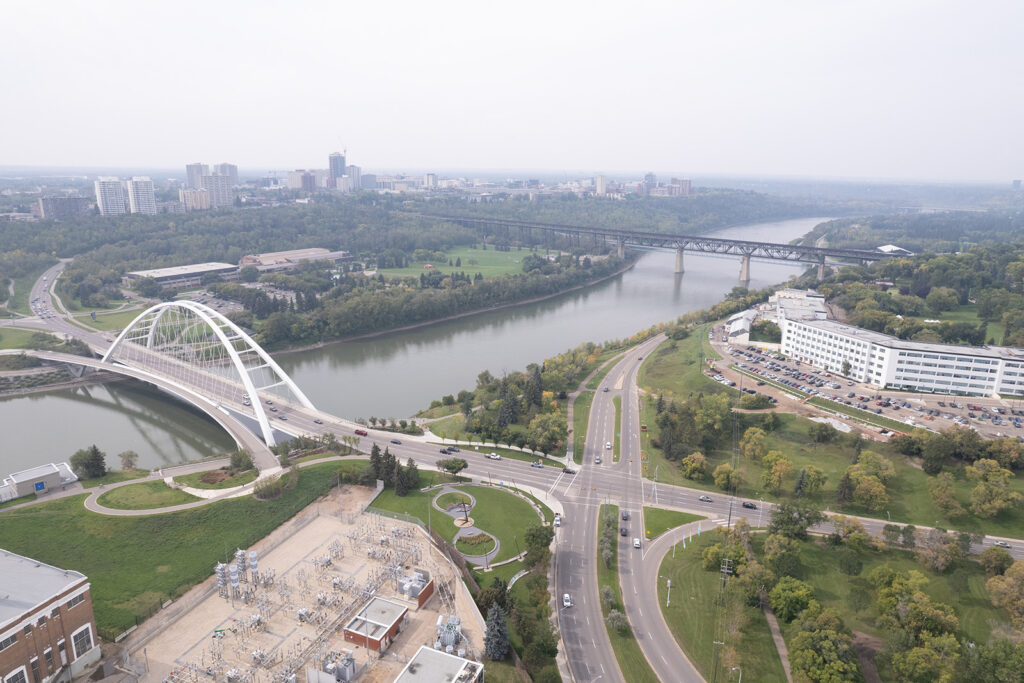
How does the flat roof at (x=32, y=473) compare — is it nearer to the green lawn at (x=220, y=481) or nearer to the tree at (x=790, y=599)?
the green lawn at (x=220, y=481)

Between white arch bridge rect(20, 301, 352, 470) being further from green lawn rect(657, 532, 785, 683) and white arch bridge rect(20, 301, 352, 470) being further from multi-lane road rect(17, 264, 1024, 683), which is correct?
green lawn rect(657, 532, 785, 683)

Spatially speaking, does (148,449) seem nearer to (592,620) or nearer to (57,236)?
(592,620)

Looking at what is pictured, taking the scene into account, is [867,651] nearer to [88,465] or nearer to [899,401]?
[899,401]

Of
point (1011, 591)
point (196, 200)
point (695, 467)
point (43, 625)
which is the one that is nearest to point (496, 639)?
point (43, 625)

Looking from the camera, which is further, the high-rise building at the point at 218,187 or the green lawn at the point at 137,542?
the high-rise building at the point at 218,187

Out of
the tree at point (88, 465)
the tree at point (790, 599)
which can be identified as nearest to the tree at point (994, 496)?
the tree at point (790, 599)

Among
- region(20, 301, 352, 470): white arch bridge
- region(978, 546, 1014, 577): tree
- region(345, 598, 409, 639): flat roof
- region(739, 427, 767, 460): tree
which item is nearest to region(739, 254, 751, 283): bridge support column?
region(739, 427, 767, 460): tree

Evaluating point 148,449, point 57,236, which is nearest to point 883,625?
point 148,449
